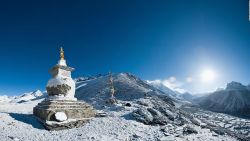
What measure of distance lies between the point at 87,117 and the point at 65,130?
3860mm

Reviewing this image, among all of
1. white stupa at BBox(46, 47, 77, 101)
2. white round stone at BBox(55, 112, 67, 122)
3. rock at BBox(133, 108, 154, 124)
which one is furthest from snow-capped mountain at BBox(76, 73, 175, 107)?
white round stone at BBox(55, 112, 67, 122)

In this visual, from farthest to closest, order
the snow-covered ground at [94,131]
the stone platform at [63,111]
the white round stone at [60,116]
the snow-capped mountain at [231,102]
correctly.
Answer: the snow-capped mountain at [231,102], the white round stone at [60,116], the stone platform at [63,111], the snow-covered ground at [94,131]

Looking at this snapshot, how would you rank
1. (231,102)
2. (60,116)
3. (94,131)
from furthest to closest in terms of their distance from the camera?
1. (231,102)
2. (60,116)
3. (94,131)

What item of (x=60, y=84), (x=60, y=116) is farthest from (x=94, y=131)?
(x=60, y=84)

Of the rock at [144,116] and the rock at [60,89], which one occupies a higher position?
the rock at [60,89]

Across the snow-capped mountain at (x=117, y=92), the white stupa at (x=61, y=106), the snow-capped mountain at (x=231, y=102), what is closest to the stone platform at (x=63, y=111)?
the white stupa at (x=61, y=106)

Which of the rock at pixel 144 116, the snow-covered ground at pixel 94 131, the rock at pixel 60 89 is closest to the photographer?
the snow-covered ground at pixel 94 131

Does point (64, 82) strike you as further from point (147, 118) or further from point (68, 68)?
point (147, 118)

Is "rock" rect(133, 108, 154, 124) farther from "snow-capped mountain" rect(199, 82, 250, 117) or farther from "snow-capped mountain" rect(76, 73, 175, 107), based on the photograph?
"snow-capped mountain" rect(199, 82, 250, 117)

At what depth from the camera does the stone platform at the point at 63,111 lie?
21.1 m

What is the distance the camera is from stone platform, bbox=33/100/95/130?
21062 millimetres

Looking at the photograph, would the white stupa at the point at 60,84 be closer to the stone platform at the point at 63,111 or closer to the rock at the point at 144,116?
the stone platform at the point at 63,111

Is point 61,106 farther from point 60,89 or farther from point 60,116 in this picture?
point 60,89

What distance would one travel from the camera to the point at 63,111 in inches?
875
